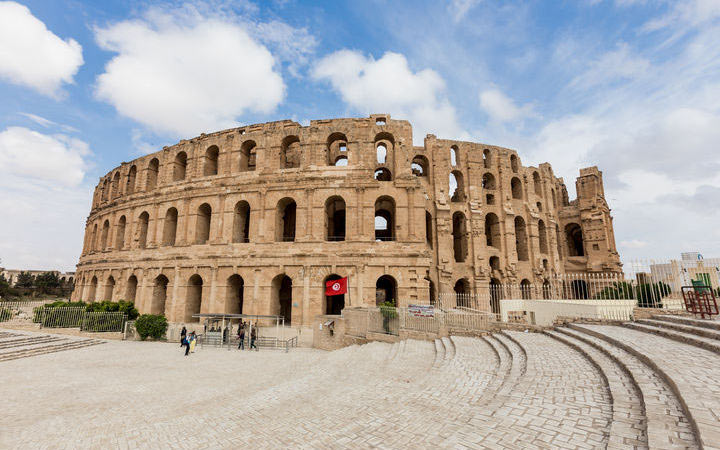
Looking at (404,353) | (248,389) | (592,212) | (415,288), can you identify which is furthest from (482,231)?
(248,389)

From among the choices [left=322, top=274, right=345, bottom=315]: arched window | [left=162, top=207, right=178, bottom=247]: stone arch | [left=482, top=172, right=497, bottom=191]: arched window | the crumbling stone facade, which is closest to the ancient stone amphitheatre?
the crumbling stone facade

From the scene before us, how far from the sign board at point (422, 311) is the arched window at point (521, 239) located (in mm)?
16998

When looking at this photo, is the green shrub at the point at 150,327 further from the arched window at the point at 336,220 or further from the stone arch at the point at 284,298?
the arched window at the point at 336,220

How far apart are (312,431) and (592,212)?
3273 centimetres

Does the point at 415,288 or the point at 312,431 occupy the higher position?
the point at 415,288

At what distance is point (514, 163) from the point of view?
27.8 meters

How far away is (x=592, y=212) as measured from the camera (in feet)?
93.3

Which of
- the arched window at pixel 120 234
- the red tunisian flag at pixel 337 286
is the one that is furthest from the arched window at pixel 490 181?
the arched window at pixel 120 234

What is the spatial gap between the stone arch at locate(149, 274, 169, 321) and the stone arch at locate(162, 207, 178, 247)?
8.90 ft

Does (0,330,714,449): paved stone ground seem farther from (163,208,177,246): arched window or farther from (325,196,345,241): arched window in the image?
(325,196,345,241): arched window

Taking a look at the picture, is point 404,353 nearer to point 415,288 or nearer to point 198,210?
point 415,288

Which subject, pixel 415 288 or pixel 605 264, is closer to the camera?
pixel 415 288

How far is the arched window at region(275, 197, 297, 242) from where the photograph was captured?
20.9 m

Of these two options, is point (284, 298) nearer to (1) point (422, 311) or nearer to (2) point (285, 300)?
(2) point (285, 300)
